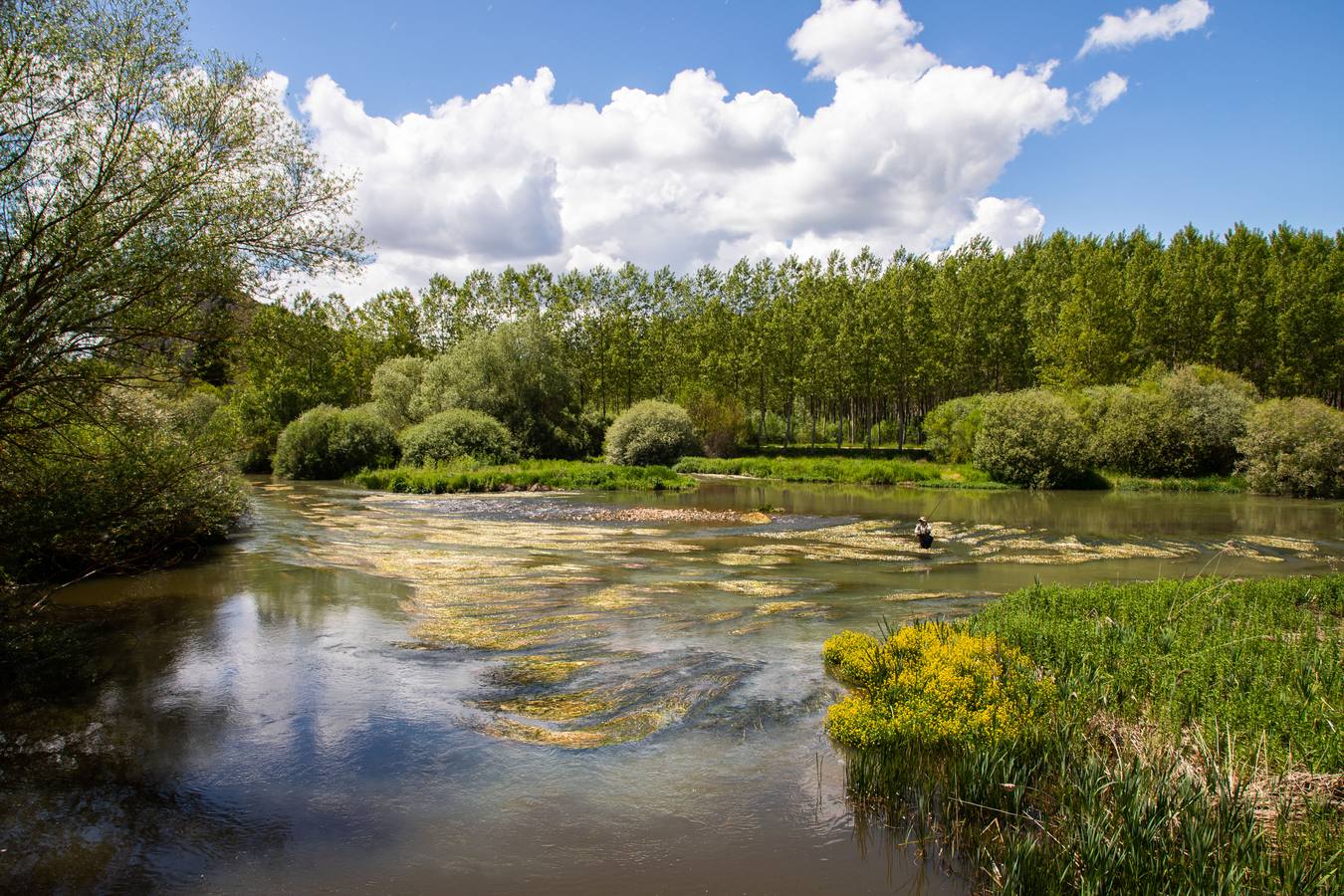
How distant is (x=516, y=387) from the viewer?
60344mm

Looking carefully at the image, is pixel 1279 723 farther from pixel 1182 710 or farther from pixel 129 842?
pixel 129 842

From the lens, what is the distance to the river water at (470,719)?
717 centimetres

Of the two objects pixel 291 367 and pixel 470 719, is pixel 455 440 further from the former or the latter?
pixel 470 719

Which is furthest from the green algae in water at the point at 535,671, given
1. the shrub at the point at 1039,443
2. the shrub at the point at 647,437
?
the shrub at the point at 647,437

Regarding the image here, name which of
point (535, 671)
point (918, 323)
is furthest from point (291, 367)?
point (918, 323)

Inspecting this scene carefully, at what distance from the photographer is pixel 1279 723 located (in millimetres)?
7629

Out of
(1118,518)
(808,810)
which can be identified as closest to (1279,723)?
(808,810)

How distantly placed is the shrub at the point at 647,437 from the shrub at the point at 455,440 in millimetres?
8529

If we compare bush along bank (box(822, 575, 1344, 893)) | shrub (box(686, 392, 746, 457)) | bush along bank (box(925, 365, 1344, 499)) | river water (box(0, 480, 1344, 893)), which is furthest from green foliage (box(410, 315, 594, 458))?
bush along bank (box(822, 575, 1344, 893))

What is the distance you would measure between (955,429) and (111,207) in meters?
56.7

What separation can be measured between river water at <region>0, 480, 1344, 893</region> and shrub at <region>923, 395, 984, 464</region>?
34574 mm

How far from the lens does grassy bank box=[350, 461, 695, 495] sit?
42500 millimetres

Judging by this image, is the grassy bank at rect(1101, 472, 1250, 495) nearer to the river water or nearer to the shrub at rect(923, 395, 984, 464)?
the shrub at rect(923, 395, 984, 464)

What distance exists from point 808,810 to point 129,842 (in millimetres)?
6736
